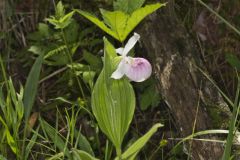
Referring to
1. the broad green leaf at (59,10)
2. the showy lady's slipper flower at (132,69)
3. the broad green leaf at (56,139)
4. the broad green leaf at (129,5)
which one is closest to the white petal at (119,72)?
the showy lady's slipper flower at (132,69)

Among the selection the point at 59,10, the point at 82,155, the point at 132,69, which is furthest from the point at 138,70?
the point at 59,10

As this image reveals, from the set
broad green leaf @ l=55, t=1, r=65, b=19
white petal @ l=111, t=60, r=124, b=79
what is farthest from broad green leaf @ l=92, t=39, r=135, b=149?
broad green leaf @ l=55, t=1, r=65, b=19

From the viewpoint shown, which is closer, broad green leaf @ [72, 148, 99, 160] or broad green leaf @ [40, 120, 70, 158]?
broad green leaf @ [72, 148, 99, 160]

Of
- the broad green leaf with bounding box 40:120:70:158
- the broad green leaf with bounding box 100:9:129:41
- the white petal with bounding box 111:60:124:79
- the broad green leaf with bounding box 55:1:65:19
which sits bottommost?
the broad green leaf with bounding box 40:120:70:158

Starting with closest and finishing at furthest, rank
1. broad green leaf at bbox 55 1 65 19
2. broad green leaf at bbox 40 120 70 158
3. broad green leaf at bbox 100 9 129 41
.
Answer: broad green leaf at bbox 100 9 129 41, broad green leaf at bbox 40 120 70 158, broad green leaf at bbox 55 1 65 19

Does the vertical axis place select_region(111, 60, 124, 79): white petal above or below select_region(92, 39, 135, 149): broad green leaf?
above

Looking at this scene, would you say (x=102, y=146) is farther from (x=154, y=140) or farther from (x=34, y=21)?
(x=34, y=21)

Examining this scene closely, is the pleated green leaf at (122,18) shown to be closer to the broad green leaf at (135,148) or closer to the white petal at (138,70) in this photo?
the white petal at (138,70)

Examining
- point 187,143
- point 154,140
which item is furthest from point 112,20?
point 154,140

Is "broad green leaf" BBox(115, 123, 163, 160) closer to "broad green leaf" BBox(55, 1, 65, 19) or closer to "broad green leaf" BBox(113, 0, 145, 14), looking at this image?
"broad green leaf" BBox(113, 0, 145, 14)
